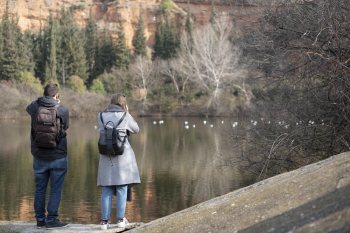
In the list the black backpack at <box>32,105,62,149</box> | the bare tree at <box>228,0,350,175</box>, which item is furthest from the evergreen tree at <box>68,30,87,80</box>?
the black backpack at <box>32,105,62,149</box>

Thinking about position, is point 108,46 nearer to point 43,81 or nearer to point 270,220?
point 43,81

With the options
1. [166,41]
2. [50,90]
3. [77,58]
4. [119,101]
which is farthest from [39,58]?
[119,101]

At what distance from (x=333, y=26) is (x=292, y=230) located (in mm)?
3960

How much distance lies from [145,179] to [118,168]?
32.3ft

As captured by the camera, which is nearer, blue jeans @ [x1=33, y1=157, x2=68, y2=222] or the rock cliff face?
blue jeans @ [x1=33, y1=157, x2=68, y2=222]

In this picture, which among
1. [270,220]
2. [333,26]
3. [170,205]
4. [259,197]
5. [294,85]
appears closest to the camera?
[270,220]

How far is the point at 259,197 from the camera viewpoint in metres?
4.93

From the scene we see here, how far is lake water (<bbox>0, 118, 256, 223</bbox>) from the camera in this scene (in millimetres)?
11694

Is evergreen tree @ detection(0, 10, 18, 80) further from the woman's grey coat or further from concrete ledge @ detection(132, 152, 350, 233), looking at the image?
concrete ledge @ detection(132, 152, 350, 233)

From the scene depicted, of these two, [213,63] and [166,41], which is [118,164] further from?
[166,41]

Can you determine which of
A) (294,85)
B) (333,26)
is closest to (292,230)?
(333,26)

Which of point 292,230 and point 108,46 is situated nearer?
point 292,230

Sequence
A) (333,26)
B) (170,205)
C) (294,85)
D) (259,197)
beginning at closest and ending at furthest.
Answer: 1. (259,197)
2. (333,26)
3. (294,85)
4. (170,205)

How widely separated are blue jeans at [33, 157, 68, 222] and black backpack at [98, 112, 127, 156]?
1.70ft
